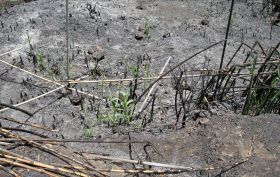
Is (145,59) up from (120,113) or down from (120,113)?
up

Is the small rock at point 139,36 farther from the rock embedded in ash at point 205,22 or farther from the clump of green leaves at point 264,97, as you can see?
the clump of green leaves at point 264,97

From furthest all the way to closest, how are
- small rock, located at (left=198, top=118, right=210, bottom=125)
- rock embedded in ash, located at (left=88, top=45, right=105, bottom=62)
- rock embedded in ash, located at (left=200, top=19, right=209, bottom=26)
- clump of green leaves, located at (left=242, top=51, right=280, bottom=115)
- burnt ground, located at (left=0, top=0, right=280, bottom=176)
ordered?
1. rock embedded in ash, located at (left=200, top=19, right=209, bottom=26)
2. rock embedded in ash, located at (left=88, top=45, right=105, bottom=62)
3. clump of green leaves, located at (left=242, top=51, right=280, bottom=115)
4. small rock, located at (left=198, top=118, right=210, bottom=125)
5. burnt ground, located at (left=0, top=0, right=280, bottom=176)

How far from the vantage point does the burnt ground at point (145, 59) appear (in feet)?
9.03

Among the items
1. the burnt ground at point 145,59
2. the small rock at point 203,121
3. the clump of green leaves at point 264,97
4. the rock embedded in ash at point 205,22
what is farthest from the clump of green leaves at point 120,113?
the rock embedded in ash at point 205,22

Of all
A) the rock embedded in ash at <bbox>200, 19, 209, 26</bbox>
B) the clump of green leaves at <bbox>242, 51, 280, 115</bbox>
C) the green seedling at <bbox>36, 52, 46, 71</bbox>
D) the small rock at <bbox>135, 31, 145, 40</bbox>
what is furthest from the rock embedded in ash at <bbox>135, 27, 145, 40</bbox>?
the clump of green leaves at <bbox>242, 51, 280, 115</bbox>

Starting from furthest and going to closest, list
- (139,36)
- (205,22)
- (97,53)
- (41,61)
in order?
1. (205,22)
2. (139,36)
3. (97,53)
4. (41,61)

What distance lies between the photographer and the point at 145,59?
13.2 feet

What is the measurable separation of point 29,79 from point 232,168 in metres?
2.06

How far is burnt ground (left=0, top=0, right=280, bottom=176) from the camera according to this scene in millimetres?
2752

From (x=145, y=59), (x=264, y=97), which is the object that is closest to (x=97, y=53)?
(x=145, y=59)

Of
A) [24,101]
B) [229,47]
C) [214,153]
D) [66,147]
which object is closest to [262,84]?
[214,153]

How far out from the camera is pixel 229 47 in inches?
172

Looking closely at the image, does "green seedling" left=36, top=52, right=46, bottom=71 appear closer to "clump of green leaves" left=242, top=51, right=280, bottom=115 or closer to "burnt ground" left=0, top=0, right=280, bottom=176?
"burnt ground" left=0, top=0, right=280, bottom=176

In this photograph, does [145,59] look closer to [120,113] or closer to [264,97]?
[120,113]
